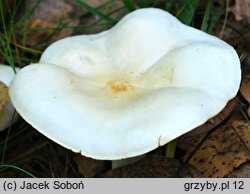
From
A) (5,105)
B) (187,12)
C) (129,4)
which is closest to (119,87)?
(5,105)

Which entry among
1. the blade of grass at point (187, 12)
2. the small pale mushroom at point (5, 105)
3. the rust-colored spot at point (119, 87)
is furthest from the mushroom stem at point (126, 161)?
the blade of grass at point (187, 12)

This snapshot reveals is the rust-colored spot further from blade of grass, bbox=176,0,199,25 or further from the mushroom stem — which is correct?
blade of grass, bbox=176,0,199,25

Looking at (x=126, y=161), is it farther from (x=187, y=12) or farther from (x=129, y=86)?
(x=187, y=12)

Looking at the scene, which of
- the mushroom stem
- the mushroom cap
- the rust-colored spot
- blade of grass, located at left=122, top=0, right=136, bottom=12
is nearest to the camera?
the mushroom cap

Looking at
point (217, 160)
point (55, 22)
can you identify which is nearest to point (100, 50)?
point (217, 160)

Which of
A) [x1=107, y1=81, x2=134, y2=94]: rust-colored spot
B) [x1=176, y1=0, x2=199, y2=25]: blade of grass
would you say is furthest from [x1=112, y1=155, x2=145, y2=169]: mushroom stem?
[x1=176, y1=0, x2=199, y2=25]: blade of grass

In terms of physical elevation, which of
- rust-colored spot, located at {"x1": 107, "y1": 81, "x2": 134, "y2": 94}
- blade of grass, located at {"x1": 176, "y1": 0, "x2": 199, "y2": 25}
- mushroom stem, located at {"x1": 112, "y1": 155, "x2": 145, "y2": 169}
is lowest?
mushroom stem, located at {"x1": 112, "y1": 155, "x2": 145, "y2": 169}

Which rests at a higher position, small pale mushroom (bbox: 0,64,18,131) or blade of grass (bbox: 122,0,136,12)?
blade of grass (bbox: 122,0,136,12)

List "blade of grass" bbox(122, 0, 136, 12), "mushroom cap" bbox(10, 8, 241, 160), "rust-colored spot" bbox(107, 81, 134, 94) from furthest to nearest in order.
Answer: "blade of grass" bbox(122, 0, 136, 12)
"rust-colored spot" bbox(107, 81, 134, 94)
"mushroom cap" bbox(10, 8, 241, 160)

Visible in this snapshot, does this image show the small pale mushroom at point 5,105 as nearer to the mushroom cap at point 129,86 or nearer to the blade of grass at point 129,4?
→ the mushroom cap at point 129,86
